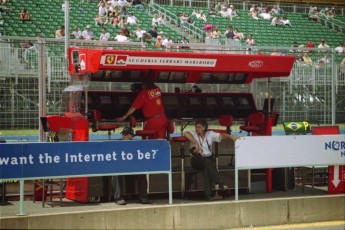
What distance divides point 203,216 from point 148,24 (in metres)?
18.5

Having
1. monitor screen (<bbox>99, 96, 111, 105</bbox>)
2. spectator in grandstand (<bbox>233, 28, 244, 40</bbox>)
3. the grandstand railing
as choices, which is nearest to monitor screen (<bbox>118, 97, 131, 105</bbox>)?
monitor screen (<bbox>99, 96, 111, 105</bbox>)

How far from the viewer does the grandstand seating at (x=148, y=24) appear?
24344 mm

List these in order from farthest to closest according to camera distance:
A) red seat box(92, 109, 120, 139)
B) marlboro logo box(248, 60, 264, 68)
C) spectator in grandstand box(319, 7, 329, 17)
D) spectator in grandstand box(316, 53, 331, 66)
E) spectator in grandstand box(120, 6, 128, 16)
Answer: spectator in grandstand box(319, 7, 329, 17), spectator in grandstand box(120, 6, 128, 16), spectator in grandstand box(316, 53, 331, 66), marlboro logo box(248, 60, 264, 68), red seat box(92, 109, 120, 139)

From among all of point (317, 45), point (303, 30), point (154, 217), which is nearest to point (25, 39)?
point (154, 217)

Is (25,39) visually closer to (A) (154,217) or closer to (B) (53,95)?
(B) (53,95)

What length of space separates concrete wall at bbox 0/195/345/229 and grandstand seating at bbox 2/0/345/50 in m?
14.9

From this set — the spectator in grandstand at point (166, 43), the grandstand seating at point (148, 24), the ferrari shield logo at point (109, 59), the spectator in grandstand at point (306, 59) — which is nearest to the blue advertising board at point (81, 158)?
the ferrari shield logo at point (109, 59)

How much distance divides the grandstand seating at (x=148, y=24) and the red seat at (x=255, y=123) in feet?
40.6

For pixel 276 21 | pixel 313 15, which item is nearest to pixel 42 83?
pixel 276 21

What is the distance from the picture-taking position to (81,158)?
31.3ft

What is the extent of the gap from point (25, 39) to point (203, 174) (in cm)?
369

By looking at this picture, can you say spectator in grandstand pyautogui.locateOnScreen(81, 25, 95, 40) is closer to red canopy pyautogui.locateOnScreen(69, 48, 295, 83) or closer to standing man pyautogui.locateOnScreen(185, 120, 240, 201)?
red canopy pyautogui.locateOnScreen(69, 48, 295, 83)

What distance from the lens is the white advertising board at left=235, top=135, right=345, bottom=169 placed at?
34.5 ft

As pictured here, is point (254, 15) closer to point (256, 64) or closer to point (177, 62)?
point (256, 64)
